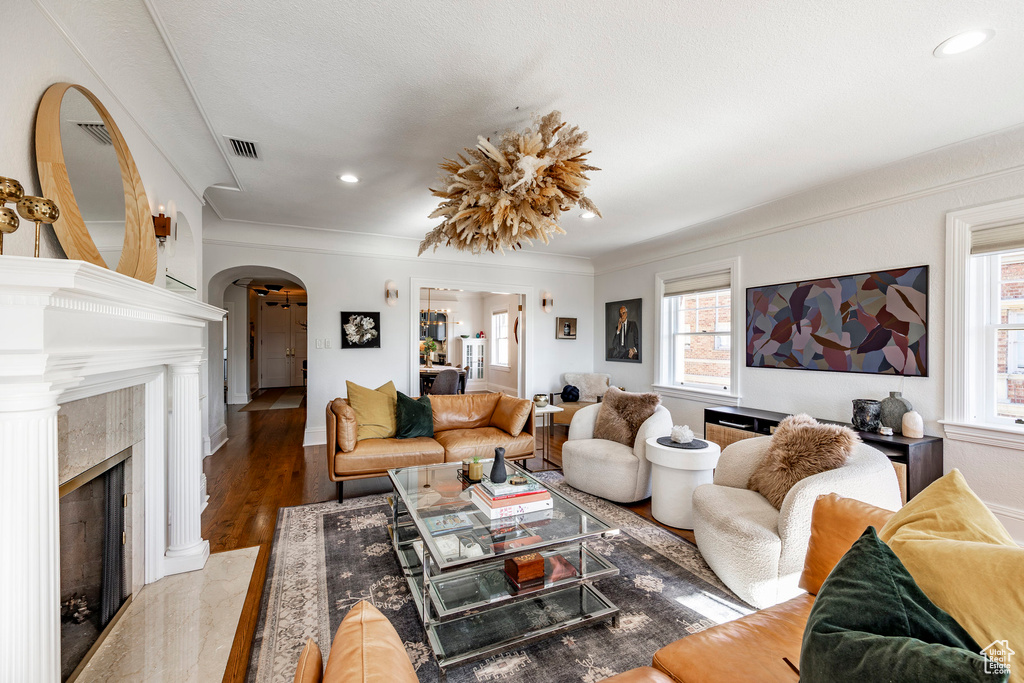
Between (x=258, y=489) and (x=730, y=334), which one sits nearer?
(x=258, y=489)

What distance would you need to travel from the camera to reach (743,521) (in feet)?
7.17

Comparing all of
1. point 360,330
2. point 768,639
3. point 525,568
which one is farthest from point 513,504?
point 360,330

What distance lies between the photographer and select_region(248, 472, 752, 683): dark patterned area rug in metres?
1.76

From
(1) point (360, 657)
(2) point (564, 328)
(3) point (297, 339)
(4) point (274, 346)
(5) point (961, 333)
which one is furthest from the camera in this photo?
(3) point (297, 339)

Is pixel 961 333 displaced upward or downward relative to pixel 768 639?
upward

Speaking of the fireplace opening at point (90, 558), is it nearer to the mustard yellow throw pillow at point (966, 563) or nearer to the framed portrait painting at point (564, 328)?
the mustard yellow throw pillow at point (966, 563)

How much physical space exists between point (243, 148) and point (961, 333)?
509cm

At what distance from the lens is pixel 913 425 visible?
3141mm

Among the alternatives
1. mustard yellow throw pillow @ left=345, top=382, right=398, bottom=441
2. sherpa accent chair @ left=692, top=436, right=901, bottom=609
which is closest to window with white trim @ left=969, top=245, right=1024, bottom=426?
sherpa accent chair @ left=692, top=436, right=901, bottom=609

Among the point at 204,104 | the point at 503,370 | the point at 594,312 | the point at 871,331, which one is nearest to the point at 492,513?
the point at 204,104

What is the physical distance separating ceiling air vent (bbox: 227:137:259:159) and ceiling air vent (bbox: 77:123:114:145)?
3.60 ft

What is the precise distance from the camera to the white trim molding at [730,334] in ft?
15.2

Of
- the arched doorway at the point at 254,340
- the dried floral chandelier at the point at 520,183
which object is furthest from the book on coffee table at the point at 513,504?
the arched doorway at the point at 254,340

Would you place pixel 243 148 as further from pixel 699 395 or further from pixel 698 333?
pixel 699 395
